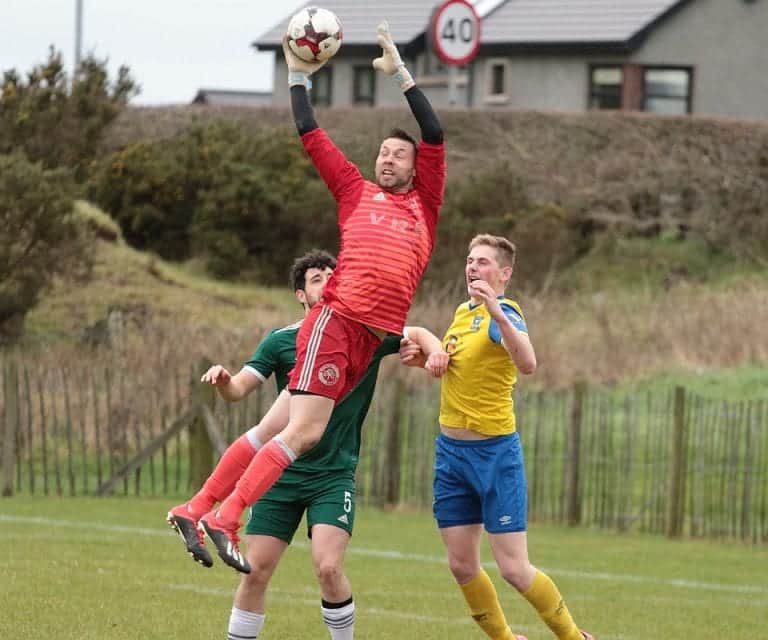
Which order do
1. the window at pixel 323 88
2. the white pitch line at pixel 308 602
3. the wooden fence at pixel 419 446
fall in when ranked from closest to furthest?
the white pitch line at pixel 308 602 < the wooden fence at pixel 419 446 < the window at pixel 323 88

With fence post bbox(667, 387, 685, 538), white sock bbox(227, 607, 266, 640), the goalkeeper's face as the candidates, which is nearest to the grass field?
fence post bbox(667, 387, 685, 538)

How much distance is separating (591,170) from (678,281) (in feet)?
13.6

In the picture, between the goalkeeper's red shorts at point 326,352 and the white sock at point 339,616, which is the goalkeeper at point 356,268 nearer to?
the goalkeeper's red shorts at point 326,352

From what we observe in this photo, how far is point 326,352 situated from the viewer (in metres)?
7.88

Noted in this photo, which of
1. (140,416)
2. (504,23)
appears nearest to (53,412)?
(140,416)

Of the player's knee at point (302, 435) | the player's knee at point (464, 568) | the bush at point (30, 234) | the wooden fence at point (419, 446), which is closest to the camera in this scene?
the player's knee at point (302, 435)

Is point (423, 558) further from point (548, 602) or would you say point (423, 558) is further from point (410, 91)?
point (410, 91)

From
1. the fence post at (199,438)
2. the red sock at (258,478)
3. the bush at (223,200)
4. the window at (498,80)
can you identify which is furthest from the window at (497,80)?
the red sock at (258,478)

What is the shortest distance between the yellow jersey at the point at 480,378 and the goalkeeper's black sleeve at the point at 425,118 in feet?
3.04

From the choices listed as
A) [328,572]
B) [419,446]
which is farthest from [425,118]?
[419,446]

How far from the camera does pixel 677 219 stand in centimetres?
3484

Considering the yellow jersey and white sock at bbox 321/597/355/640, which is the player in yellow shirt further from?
white sock at bbox 321/597/355/640

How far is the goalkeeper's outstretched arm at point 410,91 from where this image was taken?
8125mm

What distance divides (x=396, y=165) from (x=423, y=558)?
760 cm
